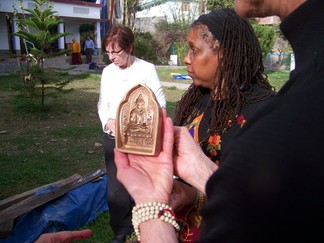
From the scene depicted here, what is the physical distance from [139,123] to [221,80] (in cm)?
69

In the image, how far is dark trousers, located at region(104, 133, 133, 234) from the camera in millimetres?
3523

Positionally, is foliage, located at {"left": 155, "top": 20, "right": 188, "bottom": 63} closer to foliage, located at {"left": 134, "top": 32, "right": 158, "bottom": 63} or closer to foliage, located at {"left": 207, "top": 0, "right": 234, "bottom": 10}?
foliage, located at {"left": 134, "top": 32, "right": 158, "bottom": 63}

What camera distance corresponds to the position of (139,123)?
1.54 m

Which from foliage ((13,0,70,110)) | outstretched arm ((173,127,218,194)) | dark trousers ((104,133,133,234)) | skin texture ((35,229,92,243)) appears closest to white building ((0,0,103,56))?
foliage ((13,0,70,110))

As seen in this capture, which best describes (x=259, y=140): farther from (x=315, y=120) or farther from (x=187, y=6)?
(x=187, y=6)

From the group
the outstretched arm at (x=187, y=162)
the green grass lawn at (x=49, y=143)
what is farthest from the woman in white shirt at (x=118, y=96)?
the outstretched arm at (x=187, y=162)

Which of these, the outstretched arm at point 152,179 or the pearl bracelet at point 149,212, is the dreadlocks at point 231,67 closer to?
the outstretched arm at point 152,179

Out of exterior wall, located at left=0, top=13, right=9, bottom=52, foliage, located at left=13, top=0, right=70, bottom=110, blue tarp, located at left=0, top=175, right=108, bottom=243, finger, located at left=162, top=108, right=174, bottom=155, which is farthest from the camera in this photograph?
exterior wall, located at left=0, top=13, right=9, bottom=52

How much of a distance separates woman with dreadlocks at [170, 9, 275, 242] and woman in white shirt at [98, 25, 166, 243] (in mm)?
1452

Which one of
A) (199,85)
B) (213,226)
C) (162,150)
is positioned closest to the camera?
(213,226)

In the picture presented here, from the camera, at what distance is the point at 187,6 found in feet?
100

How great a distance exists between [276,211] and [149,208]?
Answer: 63 cm

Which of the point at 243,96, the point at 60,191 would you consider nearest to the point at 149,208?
the point at 243,96

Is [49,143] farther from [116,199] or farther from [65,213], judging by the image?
[116,199]
